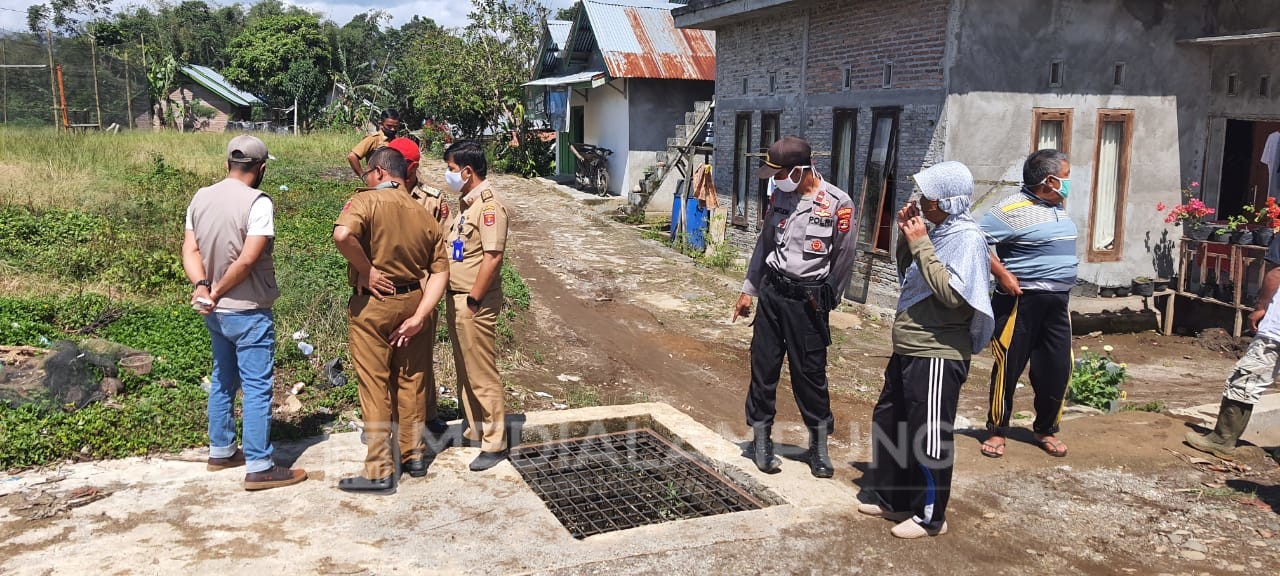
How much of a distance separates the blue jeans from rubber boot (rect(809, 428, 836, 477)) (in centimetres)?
267

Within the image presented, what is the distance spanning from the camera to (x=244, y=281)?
414 centimetres

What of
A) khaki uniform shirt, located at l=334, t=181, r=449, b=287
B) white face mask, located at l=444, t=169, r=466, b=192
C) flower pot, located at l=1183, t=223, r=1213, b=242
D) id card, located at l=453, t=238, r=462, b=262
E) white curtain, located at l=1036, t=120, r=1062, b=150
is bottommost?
flower pot, located at l=1183, t=223, r=1213, b=242

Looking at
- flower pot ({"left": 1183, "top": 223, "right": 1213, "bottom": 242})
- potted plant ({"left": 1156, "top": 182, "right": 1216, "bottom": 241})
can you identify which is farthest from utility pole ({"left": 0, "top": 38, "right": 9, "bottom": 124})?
flower pot ({"left": 1183, "top": 223, "right": 1213, "bottom": 242})

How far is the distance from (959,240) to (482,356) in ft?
7.94

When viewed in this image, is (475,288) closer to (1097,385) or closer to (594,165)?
(1097,385)

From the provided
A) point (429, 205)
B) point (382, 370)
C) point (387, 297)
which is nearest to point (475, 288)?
point (387, 297)

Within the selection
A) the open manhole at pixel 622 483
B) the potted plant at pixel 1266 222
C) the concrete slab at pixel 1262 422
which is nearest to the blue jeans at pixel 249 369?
the open manhole at pixel 622 483

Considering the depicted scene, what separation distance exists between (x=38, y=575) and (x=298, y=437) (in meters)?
1.75

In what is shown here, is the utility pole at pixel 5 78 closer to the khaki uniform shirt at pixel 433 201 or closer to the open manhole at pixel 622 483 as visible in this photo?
the khaki uniform shirt at pixel 433 201

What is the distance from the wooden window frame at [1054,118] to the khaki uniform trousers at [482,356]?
6959 millimetres

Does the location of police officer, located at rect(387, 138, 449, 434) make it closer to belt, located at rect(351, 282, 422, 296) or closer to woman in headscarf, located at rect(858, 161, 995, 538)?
belt, located at rect(351, 282, 422, 296)

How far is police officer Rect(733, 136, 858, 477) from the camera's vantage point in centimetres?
441

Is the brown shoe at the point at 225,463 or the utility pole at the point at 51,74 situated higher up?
the utility pole at the point at 51,74

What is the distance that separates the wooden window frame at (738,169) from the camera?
531 inches
